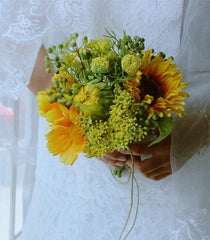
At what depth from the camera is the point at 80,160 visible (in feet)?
2.54

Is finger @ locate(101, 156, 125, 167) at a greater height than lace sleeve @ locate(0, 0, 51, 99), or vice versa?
lace sleeve @ locate(0, 0, 51, 99)

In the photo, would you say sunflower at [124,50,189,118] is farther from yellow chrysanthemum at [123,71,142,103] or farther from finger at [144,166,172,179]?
finger at [144,166,172,179]

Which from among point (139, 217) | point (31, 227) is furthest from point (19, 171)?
point (139, 217)

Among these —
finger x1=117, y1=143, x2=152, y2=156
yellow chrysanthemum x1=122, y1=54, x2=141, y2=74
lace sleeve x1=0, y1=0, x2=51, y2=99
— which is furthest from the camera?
lace sleeve x1=0, y1=0, x2=51, y2=99

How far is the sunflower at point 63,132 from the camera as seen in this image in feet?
1.70

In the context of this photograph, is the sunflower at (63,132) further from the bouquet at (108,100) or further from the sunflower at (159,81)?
the sunflower at (159,81)

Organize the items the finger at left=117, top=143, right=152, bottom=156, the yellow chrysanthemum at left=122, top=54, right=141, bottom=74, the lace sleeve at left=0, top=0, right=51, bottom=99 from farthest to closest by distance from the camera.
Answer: the lace sleeve at left=0, top=0, right=51, bottom=99
the finger at left=117, top=143, right=152, bottom=156
the yellow chrysanthemum at left=122, top=54, right=141, bottom=74

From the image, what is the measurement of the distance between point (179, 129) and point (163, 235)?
311mm

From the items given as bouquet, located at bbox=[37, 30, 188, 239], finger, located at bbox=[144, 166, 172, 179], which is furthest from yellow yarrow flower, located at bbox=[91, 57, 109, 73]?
finger, located at bbox=[144, 166, 172, 179]

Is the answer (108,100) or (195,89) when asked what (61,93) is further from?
(195,89)

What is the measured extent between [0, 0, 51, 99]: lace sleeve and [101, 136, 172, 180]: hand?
1.01 ft

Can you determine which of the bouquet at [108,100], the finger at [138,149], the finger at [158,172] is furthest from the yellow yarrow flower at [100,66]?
the finger at [158,172]

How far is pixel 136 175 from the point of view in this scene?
0.73 m

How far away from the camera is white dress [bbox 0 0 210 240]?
0.59 metres
